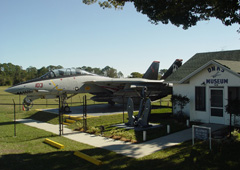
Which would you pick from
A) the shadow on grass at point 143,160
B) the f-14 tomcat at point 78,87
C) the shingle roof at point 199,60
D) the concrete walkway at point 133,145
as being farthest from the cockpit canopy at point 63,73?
the shadow on grass at point 143,160

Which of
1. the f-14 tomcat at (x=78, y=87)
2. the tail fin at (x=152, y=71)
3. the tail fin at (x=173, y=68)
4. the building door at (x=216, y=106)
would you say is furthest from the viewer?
the tail fin at (x=152, y=71)

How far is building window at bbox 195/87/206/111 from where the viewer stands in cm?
1375

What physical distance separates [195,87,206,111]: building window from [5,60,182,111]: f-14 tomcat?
3.15 metres

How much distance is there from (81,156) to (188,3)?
8.29 meters

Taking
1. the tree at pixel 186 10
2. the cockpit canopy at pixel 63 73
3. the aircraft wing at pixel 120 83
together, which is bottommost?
the aircraft wing at pixel 120 83

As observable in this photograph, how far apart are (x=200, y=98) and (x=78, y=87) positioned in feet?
33.4

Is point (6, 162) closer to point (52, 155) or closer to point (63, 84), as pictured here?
point (52, 155)

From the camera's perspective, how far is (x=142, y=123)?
40.9 feet

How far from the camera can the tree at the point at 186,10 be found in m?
9.22

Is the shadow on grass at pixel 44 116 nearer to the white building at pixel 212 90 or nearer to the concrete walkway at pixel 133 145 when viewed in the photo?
the concrete walkway at pixel 133 145

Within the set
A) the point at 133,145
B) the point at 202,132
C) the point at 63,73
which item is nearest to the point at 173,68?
the point at 63,73

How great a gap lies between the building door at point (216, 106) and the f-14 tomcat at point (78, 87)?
407cm

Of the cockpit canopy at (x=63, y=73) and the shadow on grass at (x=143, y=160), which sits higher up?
the cockpit canopy at (x=63, y=73)

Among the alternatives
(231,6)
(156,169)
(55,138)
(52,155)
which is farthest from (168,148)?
(231,6)
